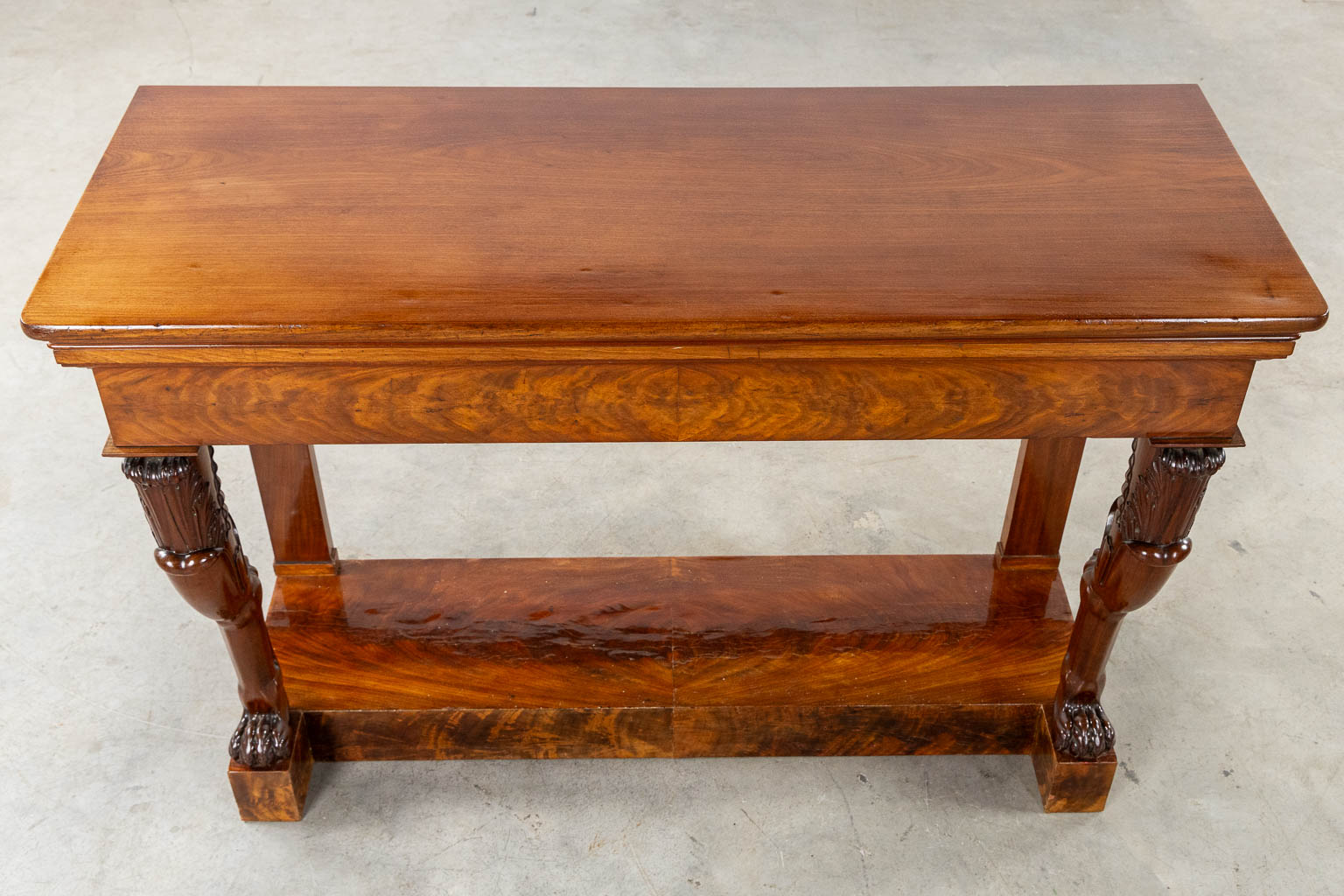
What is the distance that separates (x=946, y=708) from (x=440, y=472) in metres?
1.36

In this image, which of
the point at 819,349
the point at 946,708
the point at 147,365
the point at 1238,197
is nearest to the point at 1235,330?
the point at 1238,197

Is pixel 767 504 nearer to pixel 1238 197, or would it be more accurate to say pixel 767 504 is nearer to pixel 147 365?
pixel 1238 197

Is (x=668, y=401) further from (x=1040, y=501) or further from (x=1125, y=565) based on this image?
(x=1040, y=501)

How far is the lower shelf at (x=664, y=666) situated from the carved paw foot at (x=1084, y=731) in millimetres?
106

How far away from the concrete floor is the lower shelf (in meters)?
0.07

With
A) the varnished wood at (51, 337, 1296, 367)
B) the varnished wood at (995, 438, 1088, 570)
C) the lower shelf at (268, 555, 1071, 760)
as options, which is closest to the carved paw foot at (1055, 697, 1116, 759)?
the lower shelf at (268, 555, 1071, 760)

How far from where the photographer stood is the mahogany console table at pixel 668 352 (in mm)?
1868

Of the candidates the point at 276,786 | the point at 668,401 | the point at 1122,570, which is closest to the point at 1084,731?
the point at 1122,570

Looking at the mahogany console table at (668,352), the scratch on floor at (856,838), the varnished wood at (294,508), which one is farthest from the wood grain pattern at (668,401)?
the scratch on floor at (856,838)

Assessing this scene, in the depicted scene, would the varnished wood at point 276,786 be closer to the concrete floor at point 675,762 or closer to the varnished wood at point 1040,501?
the concrete floor at point 675,762

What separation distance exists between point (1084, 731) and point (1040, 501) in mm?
445

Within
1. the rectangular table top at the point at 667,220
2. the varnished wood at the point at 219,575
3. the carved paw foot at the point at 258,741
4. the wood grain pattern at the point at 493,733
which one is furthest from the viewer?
the wood grain pattern at the point at 493,733

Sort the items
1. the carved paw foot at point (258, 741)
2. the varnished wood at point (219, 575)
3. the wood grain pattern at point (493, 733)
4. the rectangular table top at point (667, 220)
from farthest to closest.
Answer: the wood grain pattern at point (493, 733)
the carved paw foot at point (258, 741)
the varnished wood at point (219, 575)
the rectangular table top at point (667, 220)

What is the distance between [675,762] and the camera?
2.62 m
